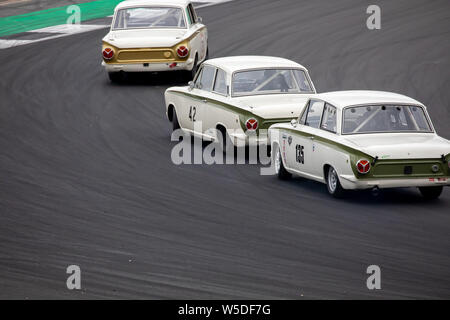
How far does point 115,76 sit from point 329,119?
1008 centimetres

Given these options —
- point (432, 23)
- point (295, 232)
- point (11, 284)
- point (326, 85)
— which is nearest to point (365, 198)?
point (295, 232)

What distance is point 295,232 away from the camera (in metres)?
12.1

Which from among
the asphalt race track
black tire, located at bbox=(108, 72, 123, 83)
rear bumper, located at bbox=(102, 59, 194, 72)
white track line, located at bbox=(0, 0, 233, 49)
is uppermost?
white track line, located at bbox=(0, 0, 233, 49)

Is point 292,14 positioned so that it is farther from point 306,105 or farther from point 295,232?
point 295,232

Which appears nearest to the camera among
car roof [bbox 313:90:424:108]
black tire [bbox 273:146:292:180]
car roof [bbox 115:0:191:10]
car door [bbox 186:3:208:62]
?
car roof [bbox 313:90:424:108]

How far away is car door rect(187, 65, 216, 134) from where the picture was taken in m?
17.4

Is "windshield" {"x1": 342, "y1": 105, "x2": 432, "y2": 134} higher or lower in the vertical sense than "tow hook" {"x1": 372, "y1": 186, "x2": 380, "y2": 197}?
higher

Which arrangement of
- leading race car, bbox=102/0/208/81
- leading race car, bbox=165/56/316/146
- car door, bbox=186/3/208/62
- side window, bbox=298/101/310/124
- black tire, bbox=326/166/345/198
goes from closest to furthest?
black tire, bbox=326/166/345/198 → side window, bbox=298/101/310/124 → leading race car, bbox=165/56/316/146 → leading race car, bbox=102/0/208/81 → car door, bbox=186/3/208/62

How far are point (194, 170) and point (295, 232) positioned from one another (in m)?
3.99

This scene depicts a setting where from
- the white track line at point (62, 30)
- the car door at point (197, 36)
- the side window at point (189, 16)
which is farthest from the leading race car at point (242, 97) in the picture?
the white track line at point (62, 30)

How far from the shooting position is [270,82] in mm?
17000

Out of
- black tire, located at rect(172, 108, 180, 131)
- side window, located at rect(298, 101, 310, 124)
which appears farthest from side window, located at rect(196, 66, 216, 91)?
side window, located at rect(298, 101, 310, 124)

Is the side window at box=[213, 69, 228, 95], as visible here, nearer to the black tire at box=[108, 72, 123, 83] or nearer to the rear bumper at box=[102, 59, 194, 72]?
the rear bumper at box=[102, 59, 194, 72]

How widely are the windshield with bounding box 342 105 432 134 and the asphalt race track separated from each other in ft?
2.79
